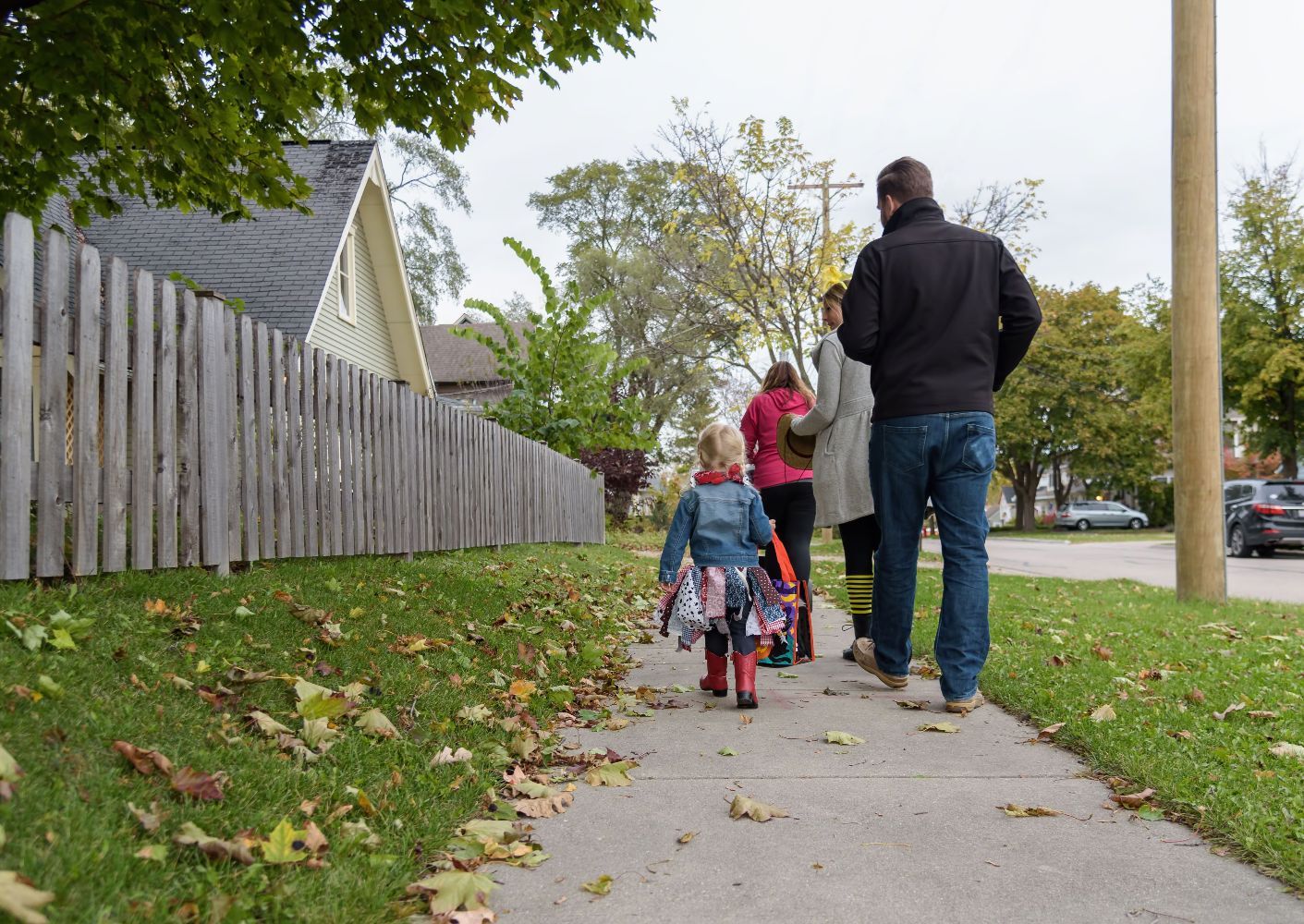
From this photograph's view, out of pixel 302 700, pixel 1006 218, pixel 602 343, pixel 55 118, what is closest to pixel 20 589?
pixel 302 700

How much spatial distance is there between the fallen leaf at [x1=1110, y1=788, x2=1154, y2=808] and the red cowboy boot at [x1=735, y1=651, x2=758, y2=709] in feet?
6.20

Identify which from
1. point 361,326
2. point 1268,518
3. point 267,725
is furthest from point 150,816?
point 1268,518

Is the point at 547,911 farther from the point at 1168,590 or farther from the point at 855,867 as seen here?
the point at 1168,590

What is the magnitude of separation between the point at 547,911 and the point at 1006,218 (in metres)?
20.8

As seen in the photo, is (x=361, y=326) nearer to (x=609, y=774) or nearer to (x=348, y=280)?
(x=348, y=280)

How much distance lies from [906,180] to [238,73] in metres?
4.57

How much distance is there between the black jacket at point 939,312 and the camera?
14.6 feet

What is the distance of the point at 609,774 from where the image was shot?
3.54 meters

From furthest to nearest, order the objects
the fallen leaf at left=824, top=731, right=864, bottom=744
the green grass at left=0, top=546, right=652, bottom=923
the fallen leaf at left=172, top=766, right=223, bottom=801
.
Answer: the fallen leaf at left=824, top=731, right=864, bottom=744 < the fallen leaf at left=172, top=766, right=223, bottom=801 < the green grass at left=0, top=546, right=652, bottom=923

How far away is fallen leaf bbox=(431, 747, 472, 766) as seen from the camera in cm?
330

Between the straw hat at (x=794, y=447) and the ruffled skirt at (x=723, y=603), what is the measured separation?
104 centimetres

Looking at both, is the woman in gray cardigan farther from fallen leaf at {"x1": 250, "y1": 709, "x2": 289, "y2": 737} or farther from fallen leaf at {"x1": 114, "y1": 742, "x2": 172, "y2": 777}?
fallen leaf at {"x1": 114, "y1": 742, "x2": 172, "y2": 777}

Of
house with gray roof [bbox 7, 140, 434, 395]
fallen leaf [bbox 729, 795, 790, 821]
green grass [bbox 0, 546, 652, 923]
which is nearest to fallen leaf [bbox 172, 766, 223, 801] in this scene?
green grass [bbox 0, 546, 652, 923]

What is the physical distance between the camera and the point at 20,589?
390 centimetres
